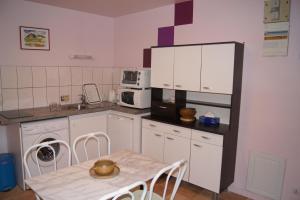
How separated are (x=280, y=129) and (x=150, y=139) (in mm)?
1540

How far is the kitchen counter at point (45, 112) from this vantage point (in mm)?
2579

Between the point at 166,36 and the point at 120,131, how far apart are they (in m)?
1.54

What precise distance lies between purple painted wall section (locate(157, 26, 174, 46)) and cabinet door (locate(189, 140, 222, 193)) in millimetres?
1526

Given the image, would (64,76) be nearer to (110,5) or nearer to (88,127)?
(88,127)

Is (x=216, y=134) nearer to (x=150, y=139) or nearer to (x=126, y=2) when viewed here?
(x=150, y=139)

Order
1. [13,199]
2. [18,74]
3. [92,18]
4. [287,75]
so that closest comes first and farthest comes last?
[287,75]
[13,199]
[18,74]
[92,18]

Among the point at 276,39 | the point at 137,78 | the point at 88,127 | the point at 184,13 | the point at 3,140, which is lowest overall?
the point at 3,140

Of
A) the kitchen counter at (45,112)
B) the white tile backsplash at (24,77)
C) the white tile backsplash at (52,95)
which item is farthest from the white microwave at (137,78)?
the white tile backsplash at (24,77)

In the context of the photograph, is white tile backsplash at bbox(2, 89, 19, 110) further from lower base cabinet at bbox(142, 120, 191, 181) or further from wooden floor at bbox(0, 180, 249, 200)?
lower base cabinet at bbox(142, 120, 191, 181)

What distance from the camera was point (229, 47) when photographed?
240cm

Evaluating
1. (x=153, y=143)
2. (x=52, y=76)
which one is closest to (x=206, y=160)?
(x=153, y=143)

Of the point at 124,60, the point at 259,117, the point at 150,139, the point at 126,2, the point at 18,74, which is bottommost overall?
the point at 150,139

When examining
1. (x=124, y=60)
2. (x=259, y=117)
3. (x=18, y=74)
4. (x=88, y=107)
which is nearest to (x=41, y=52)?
(x=18, y=74)

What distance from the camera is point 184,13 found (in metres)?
3.10
